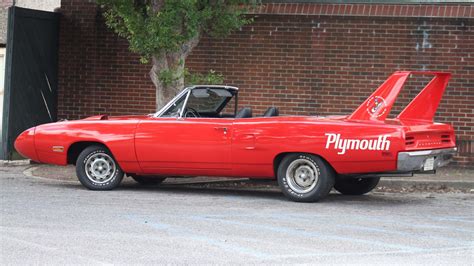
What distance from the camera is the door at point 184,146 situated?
1154 centimetres

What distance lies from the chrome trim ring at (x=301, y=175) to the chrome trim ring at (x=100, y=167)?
246cm

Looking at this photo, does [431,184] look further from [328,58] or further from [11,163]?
[11,163]

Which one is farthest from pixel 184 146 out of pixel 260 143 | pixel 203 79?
pixel 203 79

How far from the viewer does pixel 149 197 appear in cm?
1159

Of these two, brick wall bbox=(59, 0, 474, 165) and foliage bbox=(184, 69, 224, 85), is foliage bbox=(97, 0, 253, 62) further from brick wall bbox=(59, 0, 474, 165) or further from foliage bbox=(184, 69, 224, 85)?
brick wall bbox=(59, 0, 474, 165)

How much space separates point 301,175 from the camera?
446 inches

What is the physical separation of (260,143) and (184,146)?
99 cm

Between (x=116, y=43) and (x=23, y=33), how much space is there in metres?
1.73

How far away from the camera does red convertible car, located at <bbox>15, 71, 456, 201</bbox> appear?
10.9 metres

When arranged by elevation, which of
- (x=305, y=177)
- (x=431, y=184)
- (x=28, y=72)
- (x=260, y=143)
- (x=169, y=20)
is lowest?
(x=431, y=184)

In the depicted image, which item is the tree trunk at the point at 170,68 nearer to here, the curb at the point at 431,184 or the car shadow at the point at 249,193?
the car shadow at the point at 249,193

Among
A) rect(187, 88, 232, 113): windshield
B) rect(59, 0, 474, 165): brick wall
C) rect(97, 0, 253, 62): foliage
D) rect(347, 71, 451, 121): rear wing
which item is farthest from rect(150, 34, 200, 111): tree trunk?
rect(347, 71, 451, 121): rear wing

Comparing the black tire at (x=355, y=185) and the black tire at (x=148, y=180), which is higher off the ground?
the black tire at (x=355, y=185)

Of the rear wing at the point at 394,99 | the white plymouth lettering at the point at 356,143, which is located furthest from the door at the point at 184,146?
the rear wing at the point at 394,99
